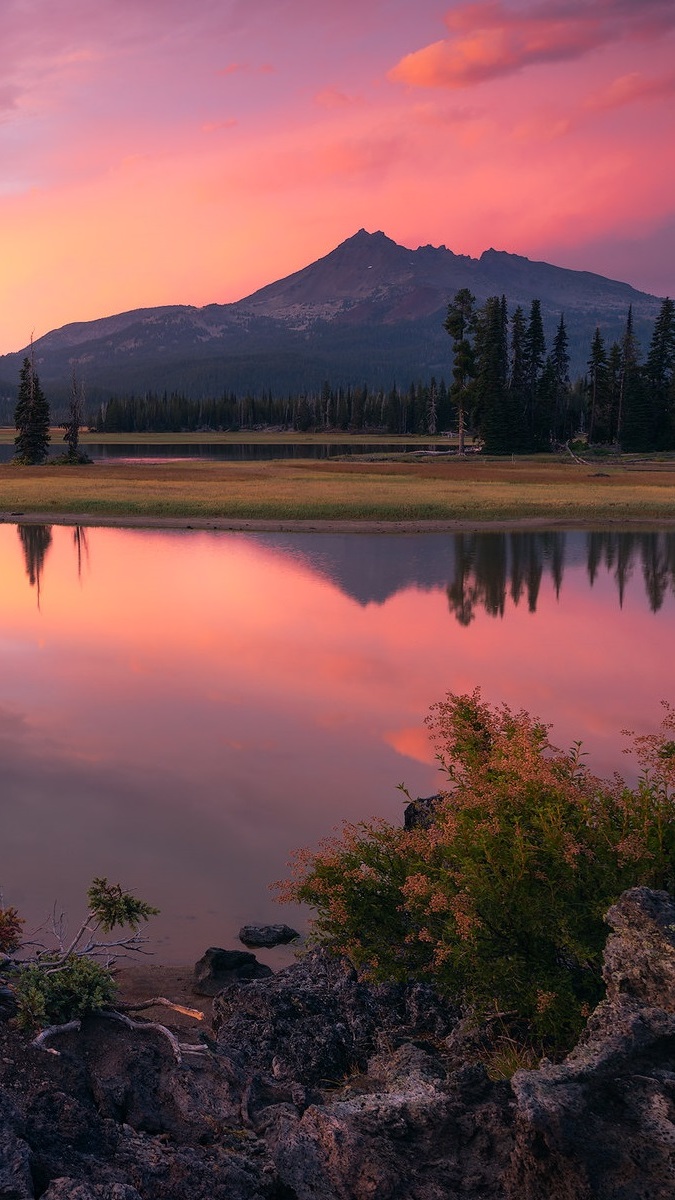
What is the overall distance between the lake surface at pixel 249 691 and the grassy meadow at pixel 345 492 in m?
14.0

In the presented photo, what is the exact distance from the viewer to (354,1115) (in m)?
5.58

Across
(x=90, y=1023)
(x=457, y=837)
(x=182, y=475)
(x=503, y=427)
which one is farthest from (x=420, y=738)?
(x=503, y=427)

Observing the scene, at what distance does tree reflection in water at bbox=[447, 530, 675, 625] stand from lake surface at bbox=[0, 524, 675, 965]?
0.64 feet

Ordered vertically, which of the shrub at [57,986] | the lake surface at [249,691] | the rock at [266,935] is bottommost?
the rock at [266,935]

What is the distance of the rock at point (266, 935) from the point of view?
397 inches

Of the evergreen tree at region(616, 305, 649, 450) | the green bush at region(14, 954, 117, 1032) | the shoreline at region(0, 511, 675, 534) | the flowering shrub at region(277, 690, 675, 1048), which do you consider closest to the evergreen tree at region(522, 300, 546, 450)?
Answer: the evergreen tree at region(616, 305, 649, 450)

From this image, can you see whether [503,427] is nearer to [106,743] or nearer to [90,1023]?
[106,743]

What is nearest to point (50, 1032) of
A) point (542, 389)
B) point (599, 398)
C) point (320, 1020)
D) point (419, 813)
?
point (320, 1020)

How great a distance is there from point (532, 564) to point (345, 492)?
2612 centimetres

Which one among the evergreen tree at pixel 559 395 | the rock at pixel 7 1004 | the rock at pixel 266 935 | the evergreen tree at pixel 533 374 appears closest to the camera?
the rock at pixel 7 1004

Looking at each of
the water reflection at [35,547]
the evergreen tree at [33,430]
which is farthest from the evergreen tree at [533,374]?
the water reflection at [35,547]

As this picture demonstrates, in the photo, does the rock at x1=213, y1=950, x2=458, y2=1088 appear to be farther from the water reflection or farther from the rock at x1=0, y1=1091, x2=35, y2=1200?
the water reflection

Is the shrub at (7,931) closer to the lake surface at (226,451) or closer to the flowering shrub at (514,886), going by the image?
the flowering shrub at (514,886)

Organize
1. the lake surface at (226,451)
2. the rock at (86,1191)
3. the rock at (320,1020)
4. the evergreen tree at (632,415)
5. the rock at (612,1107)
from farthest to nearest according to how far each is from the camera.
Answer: the lake surface at (226,451), the evergreen tree at (632,415), the rock at (320,1020), the rock at (612,1107), the rock at (86,1191)
